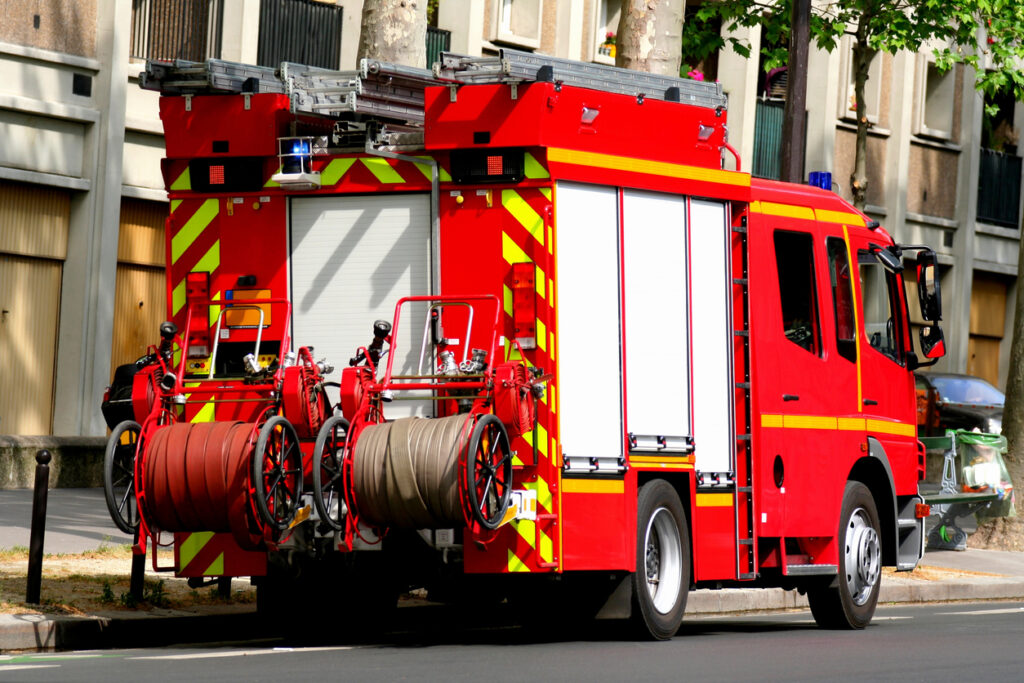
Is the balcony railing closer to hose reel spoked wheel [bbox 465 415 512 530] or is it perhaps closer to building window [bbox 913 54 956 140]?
building window [bbox 913 54 956 140]

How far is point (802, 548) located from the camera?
43.4 ft

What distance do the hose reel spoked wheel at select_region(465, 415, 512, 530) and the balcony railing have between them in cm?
3090

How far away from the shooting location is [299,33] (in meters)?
26.2

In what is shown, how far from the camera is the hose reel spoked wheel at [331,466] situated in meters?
10.2

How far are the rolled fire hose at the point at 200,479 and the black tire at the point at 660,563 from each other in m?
2.27

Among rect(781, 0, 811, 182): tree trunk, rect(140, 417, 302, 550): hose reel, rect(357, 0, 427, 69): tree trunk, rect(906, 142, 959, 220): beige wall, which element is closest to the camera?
rect(140, 417, 302, 550): hose reel

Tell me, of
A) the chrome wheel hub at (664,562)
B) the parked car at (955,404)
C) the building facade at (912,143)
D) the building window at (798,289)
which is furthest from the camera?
the building facade at (912,143)

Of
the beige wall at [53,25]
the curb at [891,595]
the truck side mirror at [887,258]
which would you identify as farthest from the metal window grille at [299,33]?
the truck side mirror at [887,258]

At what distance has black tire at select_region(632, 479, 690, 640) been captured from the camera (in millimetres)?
11344

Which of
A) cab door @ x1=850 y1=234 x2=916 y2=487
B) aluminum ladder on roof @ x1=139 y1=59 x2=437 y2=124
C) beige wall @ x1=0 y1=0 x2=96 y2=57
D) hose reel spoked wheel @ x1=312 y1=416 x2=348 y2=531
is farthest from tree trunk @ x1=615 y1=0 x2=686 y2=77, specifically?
hose reel spoked wheel @ x1=312 y1=416 x2=348 y2=531

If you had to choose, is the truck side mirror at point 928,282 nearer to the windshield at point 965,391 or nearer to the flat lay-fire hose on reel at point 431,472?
the flat lay-fire hose on reel at point 431,472

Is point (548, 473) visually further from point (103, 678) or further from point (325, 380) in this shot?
point (103, 678)

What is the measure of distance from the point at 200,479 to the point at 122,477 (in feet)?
2.34

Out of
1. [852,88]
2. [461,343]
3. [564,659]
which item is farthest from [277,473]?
[852,88]
